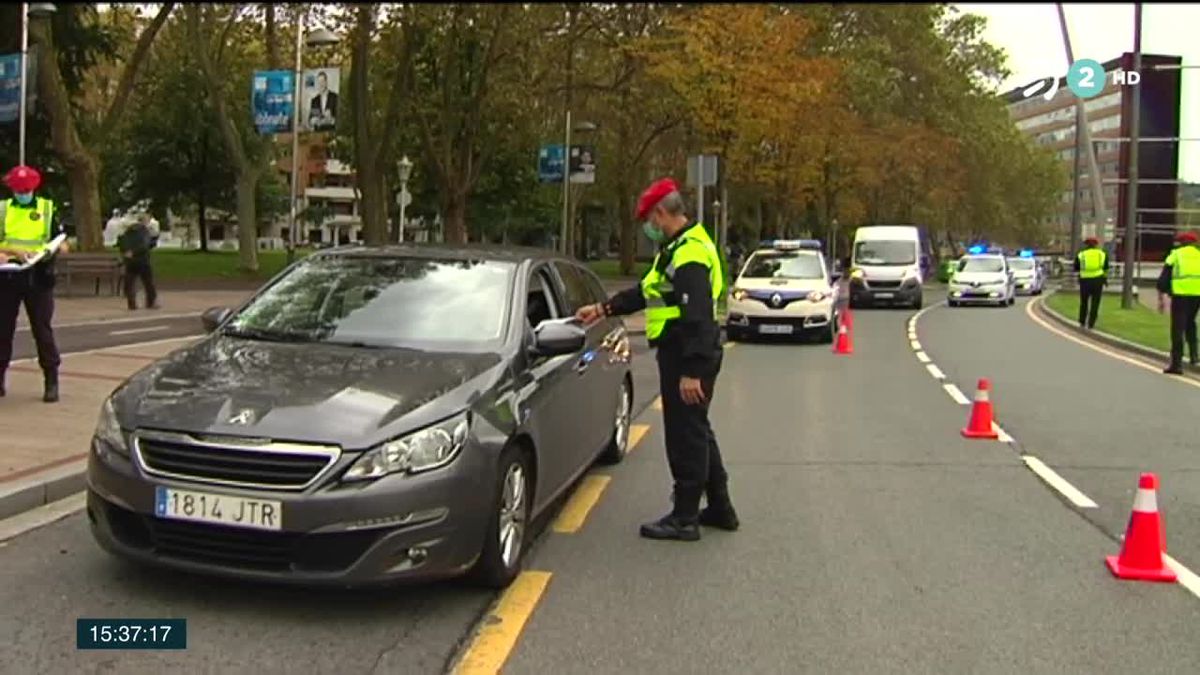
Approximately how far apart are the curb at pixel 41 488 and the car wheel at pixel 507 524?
98.6 inches

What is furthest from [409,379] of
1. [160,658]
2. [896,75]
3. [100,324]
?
[896,75]

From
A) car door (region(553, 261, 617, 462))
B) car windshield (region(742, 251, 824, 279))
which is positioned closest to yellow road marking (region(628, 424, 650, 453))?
car door (region(553, 261, 617, 462))

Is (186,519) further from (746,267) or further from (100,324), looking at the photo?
(746,267)

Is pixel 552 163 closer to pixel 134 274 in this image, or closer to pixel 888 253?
pixel 888 253

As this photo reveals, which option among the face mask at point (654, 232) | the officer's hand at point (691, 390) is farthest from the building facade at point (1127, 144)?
the officer's hand at point (691, 390)

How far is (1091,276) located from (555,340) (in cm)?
2038

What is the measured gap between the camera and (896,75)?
51.7 m

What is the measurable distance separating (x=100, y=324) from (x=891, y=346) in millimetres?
13117

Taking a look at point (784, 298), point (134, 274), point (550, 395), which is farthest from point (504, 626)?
point (134, 274)

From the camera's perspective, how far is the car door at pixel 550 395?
5516 millimetres

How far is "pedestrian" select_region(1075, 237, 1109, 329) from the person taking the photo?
22.8m

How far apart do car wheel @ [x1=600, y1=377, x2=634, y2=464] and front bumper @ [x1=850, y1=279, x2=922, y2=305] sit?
2540 centimetres
